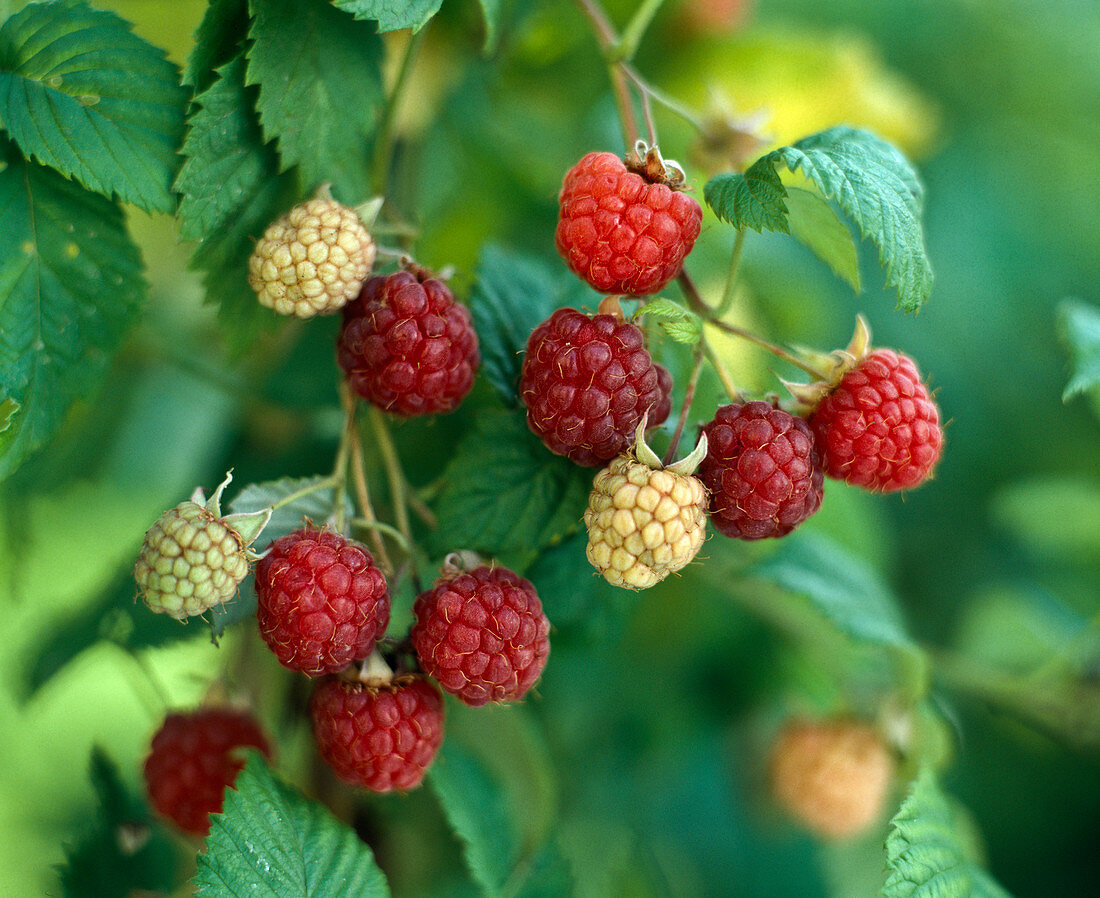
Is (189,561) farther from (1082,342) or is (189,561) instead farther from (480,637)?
(1082,342)

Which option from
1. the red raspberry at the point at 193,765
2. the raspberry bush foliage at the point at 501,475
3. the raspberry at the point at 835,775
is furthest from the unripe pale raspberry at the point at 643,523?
the raspberry at the point at 835,775

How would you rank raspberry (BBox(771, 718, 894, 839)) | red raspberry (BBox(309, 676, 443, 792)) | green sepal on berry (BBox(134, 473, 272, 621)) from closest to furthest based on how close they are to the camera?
green sepal on berry (BBox(134, 473, 272, 621)), red raspberry (BBox(309, 676, 443, 792)), raspberry (BBox(771, 718, 894, 839))

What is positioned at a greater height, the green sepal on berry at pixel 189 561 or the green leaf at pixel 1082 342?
the green sepal on berry at pixel 189 561

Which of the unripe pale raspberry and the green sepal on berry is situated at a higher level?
the green sepal on berry

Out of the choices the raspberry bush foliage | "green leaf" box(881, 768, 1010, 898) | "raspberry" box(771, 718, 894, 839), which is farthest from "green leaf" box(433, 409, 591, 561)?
"raspberry" box(771, 718, 894, 839)

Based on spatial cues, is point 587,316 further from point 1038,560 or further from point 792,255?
point 1038,560

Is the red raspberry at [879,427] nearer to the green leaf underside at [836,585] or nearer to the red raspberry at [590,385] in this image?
the red raspberry at [590,385]

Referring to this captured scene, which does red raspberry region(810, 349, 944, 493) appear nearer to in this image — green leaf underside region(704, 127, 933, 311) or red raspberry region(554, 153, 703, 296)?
green leaf underside region(704, 127, 933, 311)
